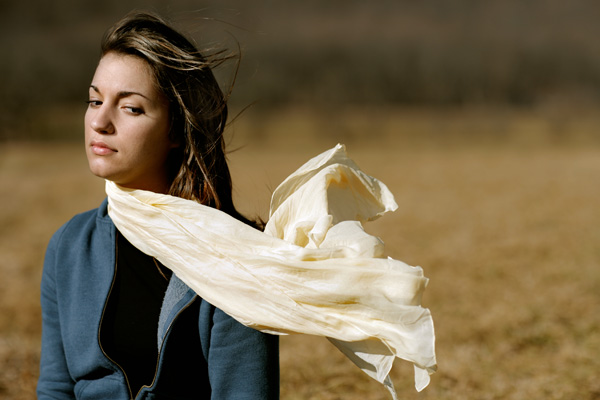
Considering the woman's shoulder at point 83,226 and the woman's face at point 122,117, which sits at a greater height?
the woman's face at point 122,117

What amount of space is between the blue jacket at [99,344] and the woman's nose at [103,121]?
13.1 inches

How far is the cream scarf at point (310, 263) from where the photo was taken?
4.56 feet

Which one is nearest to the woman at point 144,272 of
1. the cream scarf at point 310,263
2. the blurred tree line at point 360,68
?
the cream scarf at point 310,263

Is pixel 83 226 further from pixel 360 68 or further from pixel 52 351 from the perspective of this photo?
pixel 360 68

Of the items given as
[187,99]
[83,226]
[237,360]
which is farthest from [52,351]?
[187,99]

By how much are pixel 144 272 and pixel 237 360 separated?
0.42 m

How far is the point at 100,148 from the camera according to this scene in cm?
165

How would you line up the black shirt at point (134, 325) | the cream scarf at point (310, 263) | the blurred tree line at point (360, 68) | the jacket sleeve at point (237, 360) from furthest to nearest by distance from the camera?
the blurred tree line at point (360, 68), the black shirt at point (134, 325), the jacket sleeve at point (237, 360), the cream scarf at point (310, 263)

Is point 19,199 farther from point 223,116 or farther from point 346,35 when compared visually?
point 346,35

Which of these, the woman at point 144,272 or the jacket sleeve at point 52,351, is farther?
the jacket sleeve at point 52,351

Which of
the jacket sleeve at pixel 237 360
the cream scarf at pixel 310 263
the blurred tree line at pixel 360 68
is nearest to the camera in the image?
the cream scarf at pixel 310 263

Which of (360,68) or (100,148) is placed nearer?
(100,148)

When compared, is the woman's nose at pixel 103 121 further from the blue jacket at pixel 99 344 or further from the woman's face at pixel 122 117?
the blue jacket at pixel 99 344

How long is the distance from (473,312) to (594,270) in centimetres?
173
